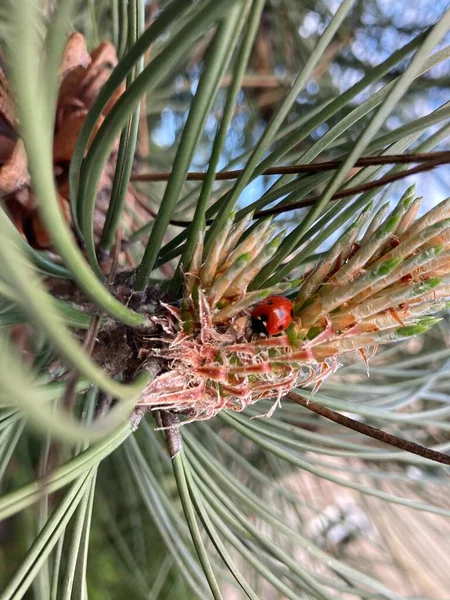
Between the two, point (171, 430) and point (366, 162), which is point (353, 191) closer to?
point (366, 162)

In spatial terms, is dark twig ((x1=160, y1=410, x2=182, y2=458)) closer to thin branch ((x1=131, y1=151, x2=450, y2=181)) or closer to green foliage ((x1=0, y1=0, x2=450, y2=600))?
green foliage ((x1=0, y1=0, x2=450, y2=600))

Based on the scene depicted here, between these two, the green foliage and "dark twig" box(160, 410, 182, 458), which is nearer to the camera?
the green foliage

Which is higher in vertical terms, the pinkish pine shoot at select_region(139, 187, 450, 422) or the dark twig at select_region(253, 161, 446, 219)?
the dark twig at select_region(253, 161, 446, 219)

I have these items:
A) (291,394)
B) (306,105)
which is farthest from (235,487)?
(306,105)

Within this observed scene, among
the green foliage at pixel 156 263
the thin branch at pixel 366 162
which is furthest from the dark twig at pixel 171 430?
the thin branch at pixel 366 162

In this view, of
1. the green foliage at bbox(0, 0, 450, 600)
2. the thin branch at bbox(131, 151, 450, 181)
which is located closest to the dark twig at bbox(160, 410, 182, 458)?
the green foliage at bbox(0, 0, 450, 600)

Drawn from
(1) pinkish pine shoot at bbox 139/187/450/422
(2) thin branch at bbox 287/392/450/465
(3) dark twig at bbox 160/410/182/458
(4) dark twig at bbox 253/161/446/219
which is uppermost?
(4) dark twig at bbox 253/161/446/219

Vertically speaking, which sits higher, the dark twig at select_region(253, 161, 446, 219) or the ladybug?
the dark twig at select_region(253, 161, 446, 219)

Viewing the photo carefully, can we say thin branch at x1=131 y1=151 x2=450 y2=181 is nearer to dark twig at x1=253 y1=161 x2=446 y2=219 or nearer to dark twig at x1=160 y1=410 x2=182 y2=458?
dark twig at x1=253 y1=161 x2=446 y2=219

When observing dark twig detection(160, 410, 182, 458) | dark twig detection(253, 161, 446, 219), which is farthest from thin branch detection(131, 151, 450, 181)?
dark twig detection(160, 410, 182, 458)
